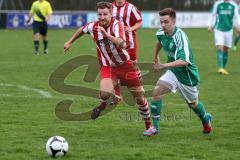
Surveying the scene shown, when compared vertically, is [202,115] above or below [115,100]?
above

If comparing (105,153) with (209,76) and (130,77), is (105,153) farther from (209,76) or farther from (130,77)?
(209,76)

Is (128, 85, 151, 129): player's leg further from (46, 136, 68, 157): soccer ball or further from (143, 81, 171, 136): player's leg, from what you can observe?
(46, 136, 68, 157): soccer ball

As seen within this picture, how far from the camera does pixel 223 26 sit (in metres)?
17.0

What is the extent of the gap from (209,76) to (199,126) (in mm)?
7003

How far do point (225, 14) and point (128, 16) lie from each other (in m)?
6.18

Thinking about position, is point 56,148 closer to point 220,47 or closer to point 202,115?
point 202,115

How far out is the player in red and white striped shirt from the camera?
8.41 metres

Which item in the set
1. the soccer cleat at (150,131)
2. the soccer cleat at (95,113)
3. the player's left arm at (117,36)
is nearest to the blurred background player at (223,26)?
the soccer cleat at (95,113)

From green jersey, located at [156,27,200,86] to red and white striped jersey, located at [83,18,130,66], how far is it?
0.61 meters

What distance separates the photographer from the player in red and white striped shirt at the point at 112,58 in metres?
8.41

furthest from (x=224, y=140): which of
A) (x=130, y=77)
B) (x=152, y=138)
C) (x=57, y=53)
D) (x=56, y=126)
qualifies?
(x=57, y=53)

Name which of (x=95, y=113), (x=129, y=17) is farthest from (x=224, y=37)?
(x=95, y=113)

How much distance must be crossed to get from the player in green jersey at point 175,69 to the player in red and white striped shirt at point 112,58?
8.6 inches

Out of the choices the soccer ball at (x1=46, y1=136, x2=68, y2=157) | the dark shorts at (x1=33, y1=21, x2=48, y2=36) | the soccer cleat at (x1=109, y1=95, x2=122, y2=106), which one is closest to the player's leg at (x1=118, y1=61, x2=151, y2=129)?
the soccer ball at (x1=46, y1=136, x2=68, y2=157)
